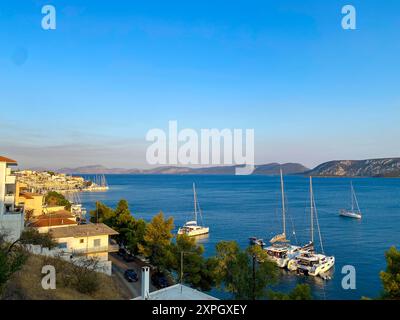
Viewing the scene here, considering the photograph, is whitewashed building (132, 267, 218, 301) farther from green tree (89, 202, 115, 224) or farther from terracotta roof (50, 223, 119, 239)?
green tree (89, 202, 115, 224)

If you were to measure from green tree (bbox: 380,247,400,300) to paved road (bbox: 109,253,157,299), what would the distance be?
48.2ft

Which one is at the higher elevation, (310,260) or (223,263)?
(223,263)

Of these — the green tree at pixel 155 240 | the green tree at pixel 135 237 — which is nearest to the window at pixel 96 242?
the green tree at pixel 155 240

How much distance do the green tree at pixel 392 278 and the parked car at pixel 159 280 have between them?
15419mm

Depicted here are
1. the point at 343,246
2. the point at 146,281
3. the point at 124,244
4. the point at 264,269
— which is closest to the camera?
the point at 146,281

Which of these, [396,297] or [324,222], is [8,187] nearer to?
[396,297]

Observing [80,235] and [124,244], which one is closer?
[80,235]

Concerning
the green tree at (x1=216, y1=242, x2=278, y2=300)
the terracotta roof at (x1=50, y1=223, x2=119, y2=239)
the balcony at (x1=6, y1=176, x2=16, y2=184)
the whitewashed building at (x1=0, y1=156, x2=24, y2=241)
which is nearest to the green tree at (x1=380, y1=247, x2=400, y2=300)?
the green tree at (x1=216, y1=242, x2=278, y2=300)
